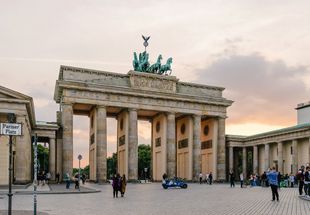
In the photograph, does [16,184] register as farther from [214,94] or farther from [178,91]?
[214,94]

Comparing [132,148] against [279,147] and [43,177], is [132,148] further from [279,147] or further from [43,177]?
[279,147]

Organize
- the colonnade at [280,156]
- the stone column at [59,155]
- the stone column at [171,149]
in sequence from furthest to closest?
the stone column at [171,149] → the colonnade at [280,156] → the stone column at [59,155]

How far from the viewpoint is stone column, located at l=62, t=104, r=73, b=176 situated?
219 ft

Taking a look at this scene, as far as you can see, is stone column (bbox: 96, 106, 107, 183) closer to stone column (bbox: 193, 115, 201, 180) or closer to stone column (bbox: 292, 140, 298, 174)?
stone column (bbox: 193, 115, 201, 180)

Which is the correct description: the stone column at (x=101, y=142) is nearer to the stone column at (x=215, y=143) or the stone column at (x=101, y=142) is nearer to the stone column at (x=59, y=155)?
the stone column at (x=59, y=155)

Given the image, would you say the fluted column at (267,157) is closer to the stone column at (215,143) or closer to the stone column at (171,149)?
the stone column at (215,143)

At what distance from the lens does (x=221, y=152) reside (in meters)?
81.2

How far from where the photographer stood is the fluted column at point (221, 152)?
265 feet

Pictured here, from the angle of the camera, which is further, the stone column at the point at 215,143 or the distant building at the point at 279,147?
the stone column at the point at 215,143

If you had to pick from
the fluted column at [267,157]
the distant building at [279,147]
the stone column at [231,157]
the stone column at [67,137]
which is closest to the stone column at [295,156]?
the distant building at [279,147]

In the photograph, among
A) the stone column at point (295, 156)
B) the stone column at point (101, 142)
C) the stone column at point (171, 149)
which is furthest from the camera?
the stone column at point (171, 149)

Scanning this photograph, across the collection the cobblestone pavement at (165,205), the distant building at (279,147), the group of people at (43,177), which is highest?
the distant building at (279,147)

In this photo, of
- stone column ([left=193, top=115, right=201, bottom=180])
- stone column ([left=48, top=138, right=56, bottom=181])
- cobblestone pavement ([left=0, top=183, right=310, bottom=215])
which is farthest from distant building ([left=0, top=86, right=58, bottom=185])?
stone column ([left=193, top=115, right=201, bottom=180])

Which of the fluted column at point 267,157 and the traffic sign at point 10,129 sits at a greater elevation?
the traffic sign at point 10,129
